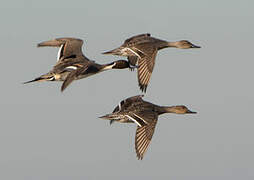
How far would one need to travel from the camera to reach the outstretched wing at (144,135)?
92.3 feet

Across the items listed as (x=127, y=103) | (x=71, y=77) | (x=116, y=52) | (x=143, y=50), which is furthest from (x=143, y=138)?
(x=116, y=52)

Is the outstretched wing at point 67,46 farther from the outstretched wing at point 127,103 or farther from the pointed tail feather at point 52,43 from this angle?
the outstretched wing at point 127,103

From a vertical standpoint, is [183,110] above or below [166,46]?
below

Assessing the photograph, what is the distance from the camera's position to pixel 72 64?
31.3 meters

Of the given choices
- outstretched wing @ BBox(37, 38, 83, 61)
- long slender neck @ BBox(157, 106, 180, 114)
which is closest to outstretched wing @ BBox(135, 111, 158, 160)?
long slender neck @ BBox(157, 106, 180, 114)

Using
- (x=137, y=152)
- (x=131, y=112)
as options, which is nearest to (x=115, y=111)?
(x=131, y=112)

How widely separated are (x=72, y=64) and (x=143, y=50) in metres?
2.72

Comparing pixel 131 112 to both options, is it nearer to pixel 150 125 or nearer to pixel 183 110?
pixel 150 125

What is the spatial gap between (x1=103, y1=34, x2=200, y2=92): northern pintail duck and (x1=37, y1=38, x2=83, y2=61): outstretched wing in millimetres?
1805

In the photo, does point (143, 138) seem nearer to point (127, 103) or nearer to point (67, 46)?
point (127, 103)

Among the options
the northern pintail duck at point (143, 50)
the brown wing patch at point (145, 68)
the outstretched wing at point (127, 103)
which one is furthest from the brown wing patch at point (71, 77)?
the outstretched wing at point (127, 103)

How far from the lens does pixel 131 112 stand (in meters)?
29.6

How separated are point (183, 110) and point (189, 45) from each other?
9.31 ft

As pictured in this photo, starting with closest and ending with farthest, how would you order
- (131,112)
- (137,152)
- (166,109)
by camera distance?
(137,152)
(131,112)
(166,109)
